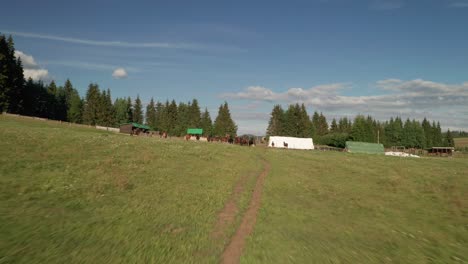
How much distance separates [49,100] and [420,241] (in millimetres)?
128863

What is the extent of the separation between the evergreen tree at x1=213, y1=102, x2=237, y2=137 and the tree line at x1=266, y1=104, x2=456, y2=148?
25659 millimetres

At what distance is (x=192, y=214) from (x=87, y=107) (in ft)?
402

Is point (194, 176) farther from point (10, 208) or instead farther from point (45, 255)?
point (45, 255)

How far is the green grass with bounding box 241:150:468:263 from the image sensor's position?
1060cm

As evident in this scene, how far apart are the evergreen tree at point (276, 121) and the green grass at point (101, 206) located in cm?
13070

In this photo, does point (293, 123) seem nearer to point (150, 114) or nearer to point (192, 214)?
point (150, 114)

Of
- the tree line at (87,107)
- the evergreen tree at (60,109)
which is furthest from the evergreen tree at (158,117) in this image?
the evergreen tree at (60,109)

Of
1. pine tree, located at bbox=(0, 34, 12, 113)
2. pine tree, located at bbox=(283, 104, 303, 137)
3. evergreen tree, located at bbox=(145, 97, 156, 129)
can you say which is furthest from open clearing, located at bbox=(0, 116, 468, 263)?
evergreen tree, located at bbox=(145, 97, 156, 129)

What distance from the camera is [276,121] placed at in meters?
156

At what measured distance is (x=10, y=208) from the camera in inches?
433

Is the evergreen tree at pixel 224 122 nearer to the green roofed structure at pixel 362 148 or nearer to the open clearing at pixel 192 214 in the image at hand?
the green roofed structure at pixel 362 148

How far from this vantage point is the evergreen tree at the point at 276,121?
505 ft

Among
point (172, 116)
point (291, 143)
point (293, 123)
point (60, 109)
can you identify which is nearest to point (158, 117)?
point (172, 116)

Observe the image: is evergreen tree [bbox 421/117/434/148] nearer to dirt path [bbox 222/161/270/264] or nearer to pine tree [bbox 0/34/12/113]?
dirt path [bbox 222/161/270/264]
